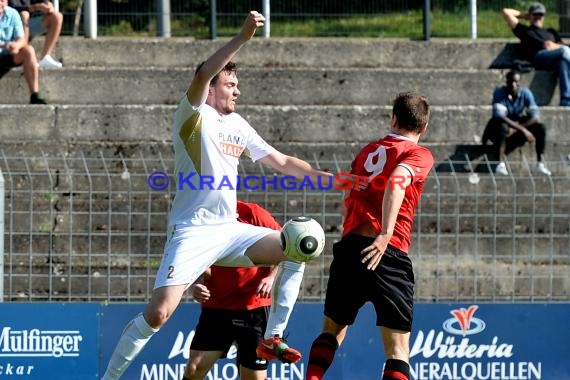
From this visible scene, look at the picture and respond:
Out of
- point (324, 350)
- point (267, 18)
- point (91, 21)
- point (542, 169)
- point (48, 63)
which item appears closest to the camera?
point (324, 350)

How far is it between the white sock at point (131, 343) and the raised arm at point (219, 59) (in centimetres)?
139

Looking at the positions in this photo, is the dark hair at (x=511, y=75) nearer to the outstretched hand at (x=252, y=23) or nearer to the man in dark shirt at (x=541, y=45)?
the man in dark shirt at (x=541, y=45)

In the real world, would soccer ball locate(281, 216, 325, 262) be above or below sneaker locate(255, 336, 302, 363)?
above

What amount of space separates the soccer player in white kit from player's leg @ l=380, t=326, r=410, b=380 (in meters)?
0.56

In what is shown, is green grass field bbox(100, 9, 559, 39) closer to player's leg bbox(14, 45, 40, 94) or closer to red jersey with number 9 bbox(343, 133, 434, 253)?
player's leg bbox(14, 45, 40, 94)

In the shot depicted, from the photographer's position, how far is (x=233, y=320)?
25.9ft

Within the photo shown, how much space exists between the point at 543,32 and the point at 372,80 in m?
2.38

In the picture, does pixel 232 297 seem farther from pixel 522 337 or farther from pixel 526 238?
pixel 526 238

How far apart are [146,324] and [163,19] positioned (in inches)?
313

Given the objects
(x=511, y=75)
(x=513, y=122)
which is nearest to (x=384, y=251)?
(x=513, y=122)

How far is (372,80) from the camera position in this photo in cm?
1324

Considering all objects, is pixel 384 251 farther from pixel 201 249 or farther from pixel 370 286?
pixel 201 249

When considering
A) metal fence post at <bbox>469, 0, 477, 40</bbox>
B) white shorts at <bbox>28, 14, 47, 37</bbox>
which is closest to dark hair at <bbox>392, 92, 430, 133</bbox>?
white shorts at <bbox>28, 14, 47, 37</bbox>

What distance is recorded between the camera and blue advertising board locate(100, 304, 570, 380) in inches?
372
